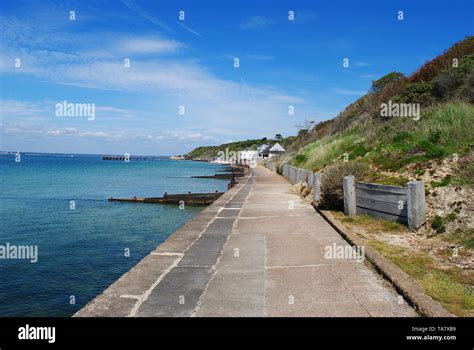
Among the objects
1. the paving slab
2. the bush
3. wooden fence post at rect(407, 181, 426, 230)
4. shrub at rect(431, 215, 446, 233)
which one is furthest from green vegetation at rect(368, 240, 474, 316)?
the bush

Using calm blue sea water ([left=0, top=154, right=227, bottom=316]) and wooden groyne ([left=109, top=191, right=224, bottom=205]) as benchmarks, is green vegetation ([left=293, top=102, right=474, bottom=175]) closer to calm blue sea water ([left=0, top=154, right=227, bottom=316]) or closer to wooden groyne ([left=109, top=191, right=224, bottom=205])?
calm blue sea water ([left=0, top=154, right=227, bottom=316])

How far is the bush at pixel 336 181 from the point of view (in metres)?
11.7

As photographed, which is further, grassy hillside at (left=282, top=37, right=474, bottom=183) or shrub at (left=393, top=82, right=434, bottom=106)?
shrub at (left=393, top=82, right=434, bottom=106)

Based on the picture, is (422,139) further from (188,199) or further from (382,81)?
(382,81)

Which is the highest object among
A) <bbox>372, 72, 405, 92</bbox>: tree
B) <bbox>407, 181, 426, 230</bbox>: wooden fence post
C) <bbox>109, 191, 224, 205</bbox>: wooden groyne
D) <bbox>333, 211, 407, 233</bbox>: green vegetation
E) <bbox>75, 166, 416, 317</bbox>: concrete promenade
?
<bbox>372, 72, 405, 92</bbox>: tree

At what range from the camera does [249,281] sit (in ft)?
18.4

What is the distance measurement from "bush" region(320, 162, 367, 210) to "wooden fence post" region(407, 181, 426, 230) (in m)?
3.32

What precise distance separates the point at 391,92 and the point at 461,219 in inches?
838

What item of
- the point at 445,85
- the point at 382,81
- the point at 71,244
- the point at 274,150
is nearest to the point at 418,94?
the point at 445,85

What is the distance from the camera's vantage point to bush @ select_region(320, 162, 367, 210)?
1169cm

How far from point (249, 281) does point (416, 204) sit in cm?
434

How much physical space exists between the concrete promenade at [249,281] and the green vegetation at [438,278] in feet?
1.54

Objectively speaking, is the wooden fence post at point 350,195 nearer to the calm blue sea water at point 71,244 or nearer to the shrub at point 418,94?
the calm blue sea water at point 71,244
